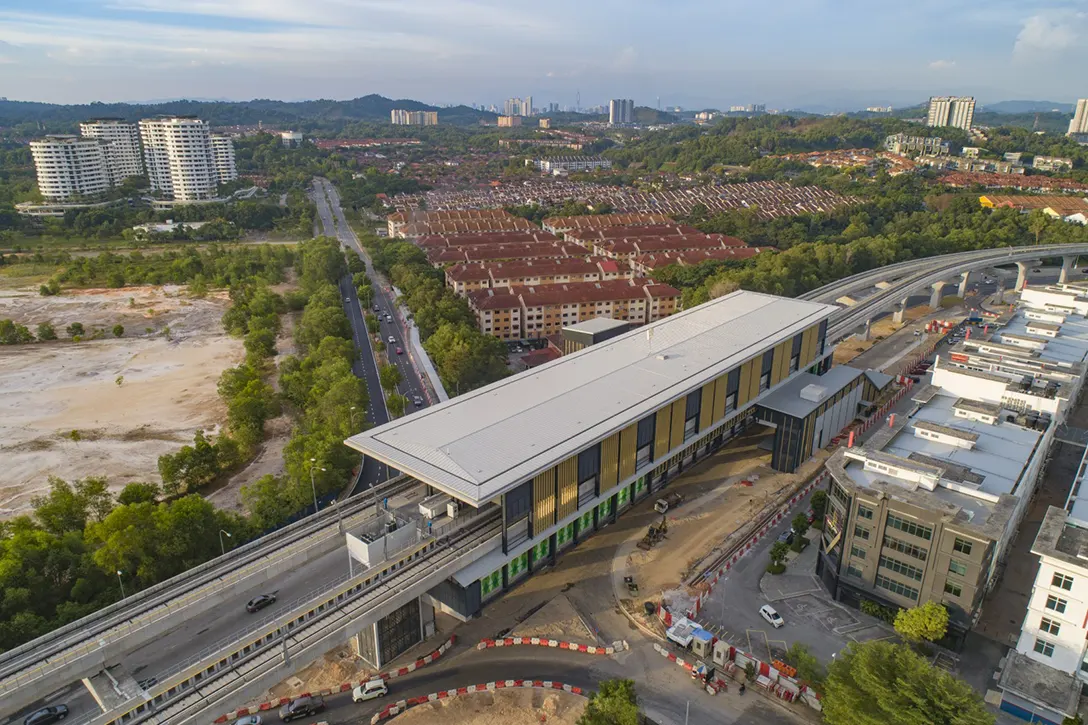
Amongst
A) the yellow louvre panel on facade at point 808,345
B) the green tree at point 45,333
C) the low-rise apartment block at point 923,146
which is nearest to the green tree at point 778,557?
the yellow louvre panel on facade at point 808,345

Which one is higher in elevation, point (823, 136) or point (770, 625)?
point (823, 136)

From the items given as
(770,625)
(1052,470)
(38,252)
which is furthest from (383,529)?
(38,252)

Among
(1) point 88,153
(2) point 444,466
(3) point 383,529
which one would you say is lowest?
(3) point 383,529

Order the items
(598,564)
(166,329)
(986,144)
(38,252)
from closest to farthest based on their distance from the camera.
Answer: (598,564) < (166,329) < (38,252) < (986,144)

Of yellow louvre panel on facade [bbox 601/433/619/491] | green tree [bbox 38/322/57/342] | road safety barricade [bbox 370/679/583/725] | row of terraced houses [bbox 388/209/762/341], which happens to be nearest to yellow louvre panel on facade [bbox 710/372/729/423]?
yellow louvre panel on facade [bbox 601/433/619/491]

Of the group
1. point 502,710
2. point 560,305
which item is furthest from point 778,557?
point 560,305

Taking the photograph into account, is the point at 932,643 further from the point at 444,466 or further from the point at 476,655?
the point at 444,466

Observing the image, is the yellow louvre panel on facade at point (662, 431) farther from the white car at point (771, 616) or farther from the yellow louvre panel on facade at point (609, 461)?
the white car at point (771, 616)
